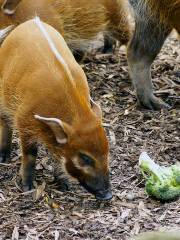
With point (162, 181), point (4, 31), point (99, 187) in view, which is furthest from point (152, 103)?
point (99, 187)

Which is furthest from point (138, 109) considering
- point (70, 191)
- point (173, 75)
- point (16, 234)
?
point (16, 234)

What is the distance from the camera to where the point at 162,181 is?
398cm

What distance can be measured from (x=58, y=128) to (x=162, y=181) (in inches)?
29.5

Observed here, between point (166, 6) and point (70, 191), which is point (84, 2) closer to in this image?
point (166, 6)

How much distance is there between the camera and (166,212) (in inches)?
151

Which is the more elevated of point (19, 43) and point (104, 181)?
point (19, 43)

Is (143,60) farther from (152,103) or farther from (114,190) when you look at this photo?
(114,190)

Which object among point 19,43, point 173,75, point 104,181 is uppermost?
point 19,43

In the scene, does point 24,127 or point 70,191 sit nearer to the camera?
point 24,127

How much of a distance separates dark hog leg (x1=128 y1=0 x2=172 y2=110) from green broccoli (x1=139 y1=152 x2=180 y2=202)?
48.6 inches

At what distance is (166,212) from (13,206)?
2.89ft

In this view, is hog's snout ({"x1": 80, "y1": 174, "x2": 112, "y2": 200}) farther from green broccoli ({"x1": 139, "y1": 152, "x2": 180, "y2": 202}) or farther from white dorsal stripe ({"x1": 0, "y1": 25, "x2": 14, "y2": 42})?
white dorsal stripe ({"x1": 0, "y1": 25, "x2": 14, "y2": 42})

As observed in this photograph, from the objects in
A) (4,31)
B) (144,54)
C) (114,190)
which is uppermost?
(4,31)

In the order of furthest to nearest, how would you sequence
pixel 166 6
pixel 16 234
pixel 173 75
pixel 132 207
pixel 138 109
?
pixel 173 75 → pixel 138 109 → pixel 166 6 → pixel 132 207 → pixel 16 234
